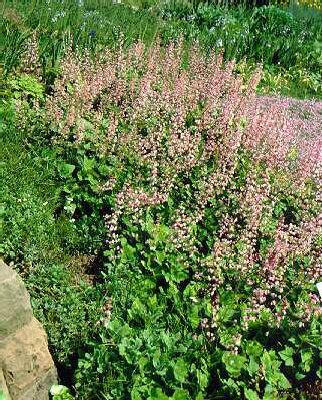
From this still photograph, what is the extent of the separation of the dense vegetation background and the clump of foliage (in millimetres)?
15

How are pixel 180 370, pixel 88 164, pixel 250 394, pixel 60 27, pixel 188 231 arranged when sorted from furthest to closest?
pixel 60 27, pixel 88 164, pixel 188 231, pixel 180 370, pixel 250 394

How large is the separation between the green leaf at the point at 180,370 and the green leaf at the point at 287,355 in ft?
A: 1.91

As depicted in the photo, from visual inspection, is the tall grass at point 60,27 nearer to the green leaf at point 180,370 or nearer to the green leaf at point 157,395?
the green leaf at point 180,370

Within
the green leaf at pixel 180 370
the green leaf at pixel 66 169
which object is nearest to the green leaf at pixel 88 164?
the green leaf at pixel 66 169

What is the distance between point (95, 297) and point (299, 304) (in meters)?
1.48

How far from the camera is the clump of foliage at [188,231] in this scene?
3.29 meters

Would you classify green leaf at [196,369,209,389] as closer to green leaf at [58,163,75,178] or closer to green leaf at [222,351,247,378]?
green leaf at [222,351,247,378]

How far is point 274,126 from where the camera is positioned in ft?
19.6

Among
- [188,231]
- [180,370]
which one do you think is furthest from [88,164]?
[180,370]

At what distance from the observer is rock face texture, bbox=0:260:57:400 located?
3064 millimetres

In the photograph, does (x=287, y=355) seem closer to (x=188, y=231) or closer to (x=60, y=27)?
(x=188, y=231)

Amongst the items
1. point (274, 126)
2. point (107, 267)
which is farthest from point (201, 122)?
point (107, 267)

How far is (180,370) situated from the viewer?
3234mm

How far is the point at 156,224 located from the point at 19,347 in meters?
1.72
